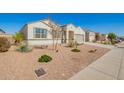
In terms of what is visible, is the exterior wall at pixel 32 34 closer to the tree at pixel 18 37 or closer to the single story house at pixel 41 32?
the single story house at pixel 41 32

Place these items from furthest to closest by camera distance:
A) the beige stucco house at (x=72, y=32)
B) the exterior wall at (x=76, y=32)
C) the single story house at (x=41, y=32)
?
the exterior wall at (x=76, y=32), the beige stucco house at (x=72, y=32), the single story house at (x=41, y=32)

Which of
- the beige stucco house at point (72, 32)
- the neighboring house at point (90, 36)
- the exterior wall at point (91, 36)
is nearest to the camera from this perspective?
the beige stucco house at point (72, 32)

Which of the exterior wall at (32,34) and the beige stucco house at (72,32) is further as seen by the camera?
the beige stucco house at (72,32)

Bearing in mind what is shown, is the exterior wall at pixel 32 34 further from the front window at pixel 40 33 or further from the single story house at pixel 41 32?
the front window at pixel 40 33

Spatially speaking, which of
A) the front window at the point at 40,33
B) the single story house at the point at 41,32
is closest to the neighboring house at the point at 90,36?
the single story house at the point at 41,32

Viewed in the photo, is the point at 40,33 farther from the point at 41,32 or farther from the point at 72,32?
the point at 72,32

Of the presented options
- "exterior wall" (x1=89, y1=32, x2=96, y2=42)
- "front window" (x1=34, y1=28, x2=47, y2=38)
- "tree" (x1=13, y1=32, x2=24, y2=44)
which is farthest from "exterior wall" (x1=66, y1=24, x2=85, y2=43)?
"exterior wall" (x1=89, y1=32, x2=96, y2=42)

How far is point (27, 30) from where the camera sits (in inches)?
650

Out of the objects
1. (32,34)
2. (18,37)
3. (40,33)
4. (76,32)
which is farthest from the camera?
(76,32)

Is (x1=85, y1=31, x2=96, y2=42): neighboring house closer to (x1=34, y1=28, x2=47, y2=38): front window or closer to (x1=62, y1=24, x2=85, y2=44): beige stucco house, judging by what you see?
(x1=62, y1=24, x2=85, y2=44): beige stucco house

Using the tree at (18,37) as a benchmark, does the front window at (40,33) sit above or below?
above

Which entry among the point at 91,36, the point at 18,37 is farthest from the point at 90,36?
the point at 18,37
